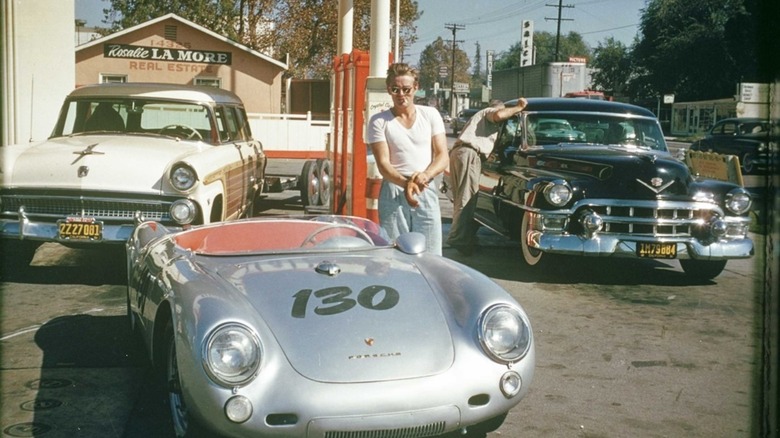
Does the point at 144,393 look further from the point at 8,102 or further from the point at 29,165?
the point at 8,102

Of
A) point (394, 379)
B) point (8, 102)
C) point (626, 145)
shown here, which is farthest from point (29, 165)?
point (626, 145)

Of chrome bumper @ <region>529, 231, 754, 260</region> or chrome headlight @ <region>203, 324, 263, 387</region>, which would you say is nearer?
chrome headlight @ <region>203, 324, 263, 387</region>

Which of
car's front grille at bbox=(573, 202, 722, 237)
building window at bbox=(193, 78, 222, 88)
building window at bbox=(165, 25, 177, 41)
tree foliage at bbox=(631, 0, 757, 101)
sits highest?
tree foliage at bbox=(631, 0, 757, 101)

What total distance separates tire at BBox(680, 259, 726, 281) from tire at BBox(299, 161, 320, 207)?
5.05 meters

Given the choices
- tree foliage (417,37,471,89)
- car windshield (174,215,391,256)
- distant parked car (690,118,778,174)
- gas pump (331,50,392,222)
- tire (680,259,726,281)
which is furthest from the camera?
tree foliage (417,37,471,89)

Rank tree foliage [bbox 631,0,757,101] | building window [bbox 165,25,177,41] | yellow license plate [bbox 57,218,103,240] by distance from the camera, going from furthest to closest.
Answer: tree foliage [bbox 631,0,757,101] < building window [bbox 165,25,177,41] < yellow license plate [bbox 57,218,103,240]

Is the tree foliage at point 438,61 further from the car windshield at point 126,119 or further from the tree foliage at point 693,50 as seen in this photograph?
the car windshield at point 126,119

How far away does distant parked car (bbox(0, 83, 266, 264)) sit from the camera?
270 inches

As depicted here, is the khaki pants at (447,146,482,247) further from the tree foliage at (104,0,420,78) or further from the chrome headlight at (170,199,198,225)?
the tree foliage at (104,0,420,78)

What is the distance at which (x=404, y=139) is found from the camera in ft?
18.1

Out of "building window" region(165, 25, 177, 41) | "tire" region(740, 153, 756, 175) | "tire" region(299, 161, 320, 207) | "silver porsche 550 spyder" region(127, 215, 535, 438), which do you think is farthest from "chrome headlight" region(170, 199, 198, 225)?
"building window" region(165, 25, 177, 41)

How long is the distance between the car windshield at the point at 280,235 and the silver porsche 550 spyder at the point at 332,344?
248 mm

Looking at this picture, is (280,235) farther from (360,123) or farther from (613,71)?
(613,71)

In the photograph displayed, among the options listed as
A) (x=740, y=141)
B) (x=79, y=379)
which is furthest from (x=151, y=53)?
(x=79, y=379)
